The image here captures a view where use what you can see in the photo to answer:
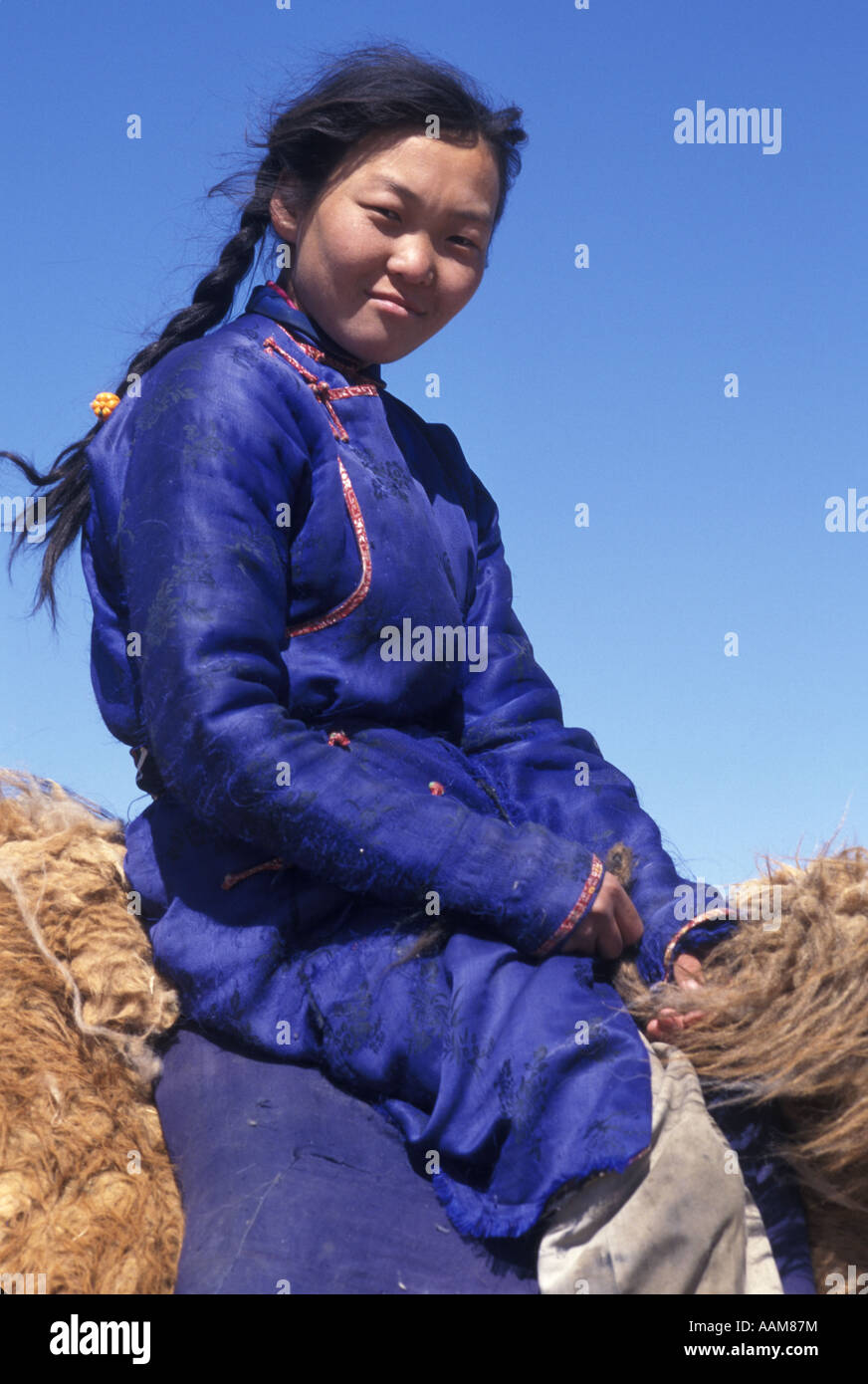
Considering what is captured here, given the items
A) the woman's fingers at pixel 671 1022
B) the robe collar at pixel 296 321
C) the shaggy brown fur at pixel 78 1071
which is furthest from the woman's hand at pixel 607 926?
the robe collar at pixel 296 321

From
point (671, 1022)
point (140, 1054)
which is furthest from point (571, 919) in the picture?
point (140, 1054)

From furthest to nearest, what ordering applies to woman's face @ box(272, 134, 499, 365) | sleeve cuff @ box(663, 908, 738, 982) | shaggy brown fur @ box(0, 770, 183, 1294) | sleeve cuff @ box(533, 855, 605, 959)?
woman's face @ box(272, 134, 499, 365) → sleeve cuff @ box(663, 908, 738, 982) → sleeve cuff @ box(533, 855, 605, 959) → shaggy brown fur @ box(0, 770, 183, 1294)

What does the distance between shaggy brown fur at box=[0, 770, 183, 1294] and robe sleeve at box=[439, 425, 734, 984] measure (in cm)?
70

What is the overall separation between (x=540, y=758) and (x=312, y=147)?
1.15m

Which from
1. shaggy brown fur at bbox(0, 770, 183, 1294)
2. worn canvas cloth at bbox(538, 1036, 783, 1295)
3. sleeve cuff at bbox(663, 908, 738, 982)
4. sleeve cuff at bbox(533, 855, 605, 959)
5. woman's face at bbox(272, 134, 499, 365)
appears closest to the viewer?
worn canvas cloth at bbox(538, 1036, 783, 1295)

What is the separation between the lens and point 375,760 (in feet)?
7.27

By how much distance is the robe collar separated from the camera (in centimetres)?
245

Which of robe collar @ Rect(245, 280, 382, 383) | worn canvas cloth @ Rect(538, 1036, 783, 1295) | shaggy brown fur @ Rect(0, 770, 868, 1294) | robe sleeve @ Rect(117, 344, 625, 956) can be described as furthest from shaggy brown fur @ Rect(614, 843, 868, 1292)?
robe collar @ Rect(245, 280, 382, 383)

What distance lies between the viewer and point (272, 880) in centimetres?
215

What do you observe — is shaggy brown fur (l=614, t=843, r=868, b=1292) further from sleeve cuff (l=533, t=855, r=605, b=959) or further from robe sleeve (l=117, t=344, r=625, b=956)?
robe sleeve (l=117, t=344, r=625, b=956)

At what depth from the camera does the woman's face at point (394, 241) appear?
93.6 inches

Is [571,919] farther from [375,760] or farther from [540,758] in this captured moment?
[540,758]
